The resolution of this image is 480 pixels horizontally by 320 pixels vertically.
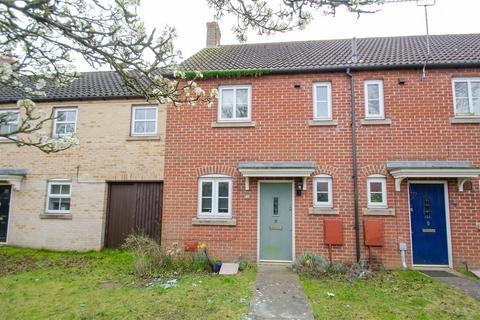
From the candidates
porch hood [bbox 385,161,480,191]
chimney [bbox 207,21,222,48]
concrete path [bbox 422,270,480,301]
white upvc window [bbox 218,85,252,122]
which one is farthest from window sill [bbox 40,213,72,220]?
concrete path [bbox 422,270,480,301]

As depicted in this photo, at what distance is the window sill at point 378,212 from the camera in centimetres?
818

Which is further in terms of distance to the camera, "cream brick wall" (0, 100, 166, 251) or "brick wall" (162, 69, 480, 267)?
"cream brick wall" (0, 100, 166, 251)

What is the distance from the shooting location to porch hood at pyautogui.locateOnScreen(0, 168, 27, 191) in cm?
1137

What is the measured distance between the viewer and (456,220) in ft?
26.4

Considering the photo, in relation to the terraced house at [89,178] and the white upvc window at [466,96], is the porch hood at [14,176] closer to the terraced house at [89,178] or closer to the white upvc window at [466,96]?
the terraced house at [89,178]

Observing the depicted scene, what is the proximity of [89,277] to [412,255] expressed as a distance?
900cm

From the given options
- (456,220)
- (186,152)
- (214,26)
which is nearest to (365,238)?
(456,220)

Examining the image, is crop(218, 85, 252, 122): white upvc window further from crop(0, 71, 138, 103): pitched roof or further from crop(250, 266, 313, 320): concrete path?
crop(250, 266, 313, 320): concrete path

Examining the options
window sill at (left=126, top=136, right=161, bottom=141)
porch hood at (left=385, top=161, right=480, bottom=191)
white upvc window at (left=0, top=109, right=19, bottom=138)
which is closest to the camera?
white upvc window at (left=0, top=109, right=19, bottom=138)

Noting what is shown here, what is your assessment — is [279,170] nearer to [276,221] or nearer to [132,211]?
[276,221]

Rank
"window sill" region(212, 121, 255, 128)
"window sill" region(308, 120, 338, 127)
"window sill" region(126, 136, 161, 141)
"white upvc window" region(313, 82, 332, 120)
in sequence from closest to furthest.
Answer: "window sill" region(308, 120, 338, 127)
"white upvc window" region(313, 82, 332, 120)
"window sill" region(212, 121, 255, 128)
"window sill" region(126, 136, 161, 141)

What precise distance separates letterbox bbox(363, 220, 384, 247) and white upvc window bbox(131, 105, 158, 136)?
8.43m

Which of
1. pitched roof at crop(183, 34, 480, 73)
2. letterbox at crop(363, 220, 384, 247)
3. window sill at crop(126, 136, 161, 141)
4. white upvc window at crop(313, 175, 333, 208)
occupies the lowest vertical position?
letterbox at crop(363, 220, 384, 247)

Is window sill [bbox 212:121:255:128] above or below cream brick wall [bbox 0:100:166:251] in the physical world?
above
